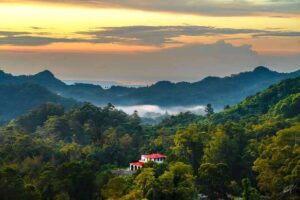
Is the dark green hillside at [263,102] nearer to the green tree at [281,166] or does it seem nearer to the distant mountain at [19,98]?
the green tree at [281,166]

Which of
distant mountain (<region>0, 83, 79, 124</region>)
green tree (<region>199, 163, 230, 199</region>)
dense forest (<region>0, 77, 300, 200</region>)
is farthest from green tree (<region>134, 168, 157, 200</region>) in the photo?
distant mountain (<region>0, 83, 79, 124</region>)

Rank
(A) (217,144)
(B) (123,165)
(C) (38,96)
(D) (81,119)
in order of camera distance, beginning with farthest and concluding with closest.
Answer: (C) (38,96)
(D) (81,119)
(B) (123,165)
(A) (217,144)

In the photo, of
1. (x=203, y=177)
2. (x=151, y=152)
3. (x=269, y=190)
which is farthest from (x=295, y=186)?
(x=151, y=152)

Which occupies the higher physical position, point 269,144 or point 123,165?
point 269,144

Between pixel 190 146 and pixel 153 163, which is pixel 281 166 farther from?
pixel 190 146

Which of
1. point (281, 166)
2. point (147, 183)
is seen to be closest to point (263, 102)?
point (281, 166)

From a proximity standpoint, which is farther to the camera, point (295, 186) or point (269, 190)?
point (269, 190)

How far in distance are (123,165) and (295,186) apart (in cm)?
2703

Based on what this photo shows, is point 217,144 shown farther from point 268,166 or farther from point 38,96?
point 38,96

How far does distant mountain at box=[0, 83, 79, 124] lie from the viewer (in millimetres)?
163375

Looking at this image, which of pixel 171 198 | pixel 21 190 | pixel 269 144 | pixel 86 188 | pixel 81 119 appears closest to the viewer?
pixel 21 190

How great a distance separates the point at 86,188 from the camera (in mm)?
40000

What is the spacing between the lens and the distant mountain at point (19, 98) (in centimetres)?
16338

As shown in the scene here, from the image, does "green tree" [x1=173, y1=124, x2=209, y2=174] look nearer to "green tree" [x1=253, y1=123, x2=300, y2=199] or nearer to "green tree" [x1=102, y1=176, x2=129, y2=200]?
"green tree" [x1=253, y1=123, x2=300, y2=199]
